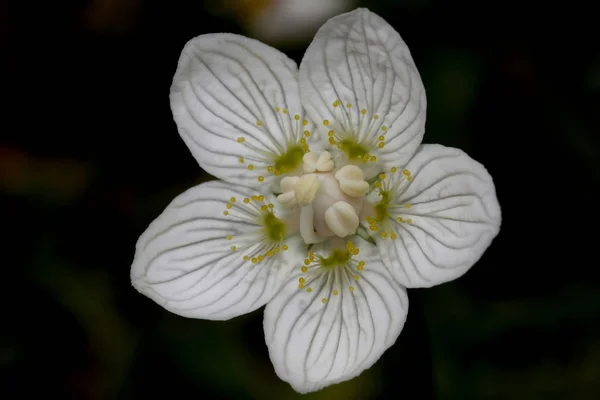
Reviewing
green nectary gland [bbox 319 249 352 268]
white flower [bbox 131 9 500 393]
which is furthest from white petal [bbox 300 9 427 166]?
green nectary gland [bbox 319 249 352 268]

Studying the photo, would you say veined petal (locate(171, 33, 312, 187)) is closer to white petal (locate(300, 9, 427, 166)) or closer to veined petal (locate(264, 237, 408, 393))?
white petal (locate(300, 9, 427, 166))

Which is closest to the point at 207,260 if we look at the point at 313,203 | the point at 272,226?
the point at 272,226

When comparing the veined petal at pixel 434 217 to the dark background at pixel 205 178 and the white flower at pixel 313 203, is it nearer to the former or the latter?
the white flower at pixel 313 203

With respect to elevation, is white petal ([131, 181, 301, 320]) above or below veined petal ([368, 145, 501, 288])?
below

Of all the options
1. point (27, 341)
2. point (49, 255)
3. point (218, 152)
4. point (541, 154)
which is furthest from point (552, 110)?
point (27, 341)

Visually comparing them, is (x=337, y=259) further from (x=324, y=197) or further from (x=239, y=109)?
(x=239, y=109)

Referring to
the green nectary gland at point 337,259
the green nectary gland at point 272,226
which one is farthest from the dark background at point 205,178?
the green nectary gland at point 272,226

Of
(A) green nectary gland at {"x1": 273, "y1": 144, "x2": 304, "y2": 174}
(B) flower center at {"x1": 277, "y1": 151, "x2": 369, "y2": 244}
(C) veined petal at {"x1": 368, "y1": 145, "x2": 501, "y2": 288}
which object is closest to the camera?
(C) veined petal at {"x1": 368, "y1": 145, "x2": 501, "y2": 288}
